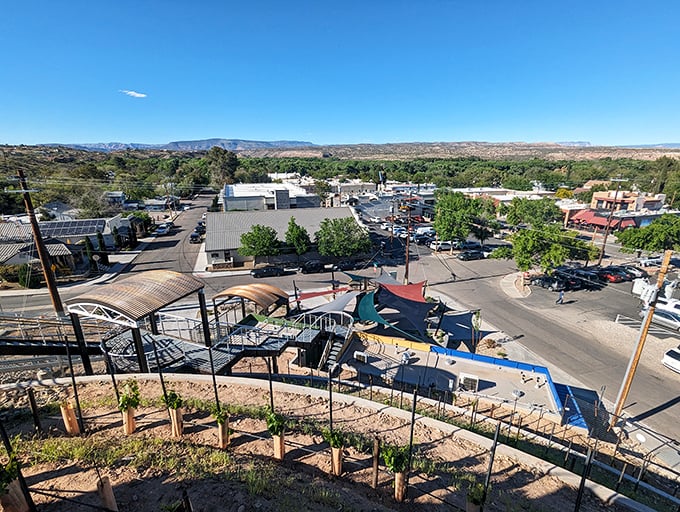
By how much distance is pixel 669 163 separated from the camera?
7462cm

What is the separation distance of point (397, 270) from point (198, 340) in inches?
860

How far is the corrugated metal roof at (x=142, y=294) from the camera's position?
10.5 meters

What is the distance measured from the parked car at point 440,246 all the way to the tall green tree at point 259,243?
1967 centimetres

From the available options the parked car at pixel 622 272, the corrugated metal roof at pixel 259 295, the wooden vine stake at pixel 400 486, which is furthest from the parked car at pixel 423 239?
the wooden vine stake at pixel 400 486

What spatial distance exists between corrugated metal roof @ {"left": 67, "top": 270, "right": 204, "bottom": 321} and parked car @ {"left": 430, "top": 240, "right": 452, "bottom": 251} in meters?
33.0

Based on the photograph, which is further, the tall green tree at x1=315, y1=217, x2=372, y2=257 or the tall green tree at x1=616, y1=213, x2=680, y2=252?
the tall green tree at x1=315, y1=217, x2=372, y2=257

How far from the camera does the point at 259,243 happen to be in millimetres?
32000

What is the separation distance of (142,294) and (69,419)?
397cm

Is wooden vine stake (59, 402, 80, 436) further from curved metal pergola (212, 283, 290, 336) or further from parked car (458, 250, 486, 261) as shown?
parked car (458, 250, 486, 261)

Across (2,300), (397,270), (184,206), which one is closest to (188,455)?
(397,270)

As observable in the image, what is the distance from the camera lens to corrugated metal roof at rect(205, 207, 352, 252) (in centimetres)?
3444

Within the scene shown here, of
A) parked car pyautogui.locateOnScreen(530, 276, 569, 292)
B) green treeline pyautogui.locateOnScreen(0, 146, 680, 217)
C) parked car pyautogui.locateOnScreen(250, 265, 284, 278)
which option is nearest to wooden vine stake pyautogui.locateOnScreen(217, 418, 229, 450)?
parked car pyautogui.locateOnScreen(250, 265, 284, 278)

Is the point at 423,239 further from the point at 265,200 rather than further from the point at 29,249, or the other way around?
the point at 29,249

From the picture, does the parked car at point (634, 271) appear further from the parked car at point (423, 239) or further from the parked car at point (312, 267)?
the parked car at point (312, 267)
